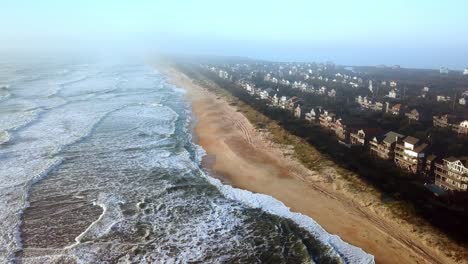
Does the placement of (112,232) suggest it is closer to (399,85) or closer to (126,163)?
(126,163)

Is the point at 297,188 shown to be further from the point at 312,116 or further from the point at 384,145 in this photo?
the point at 312,116

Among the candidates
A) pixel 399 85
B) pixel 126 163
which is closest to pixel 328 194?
pixel 126 163

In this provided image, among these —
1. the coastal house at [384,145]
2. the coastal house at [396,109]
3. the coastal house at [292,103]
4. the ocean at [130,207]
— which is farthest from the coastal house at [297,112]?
the coastal house at [384,145]

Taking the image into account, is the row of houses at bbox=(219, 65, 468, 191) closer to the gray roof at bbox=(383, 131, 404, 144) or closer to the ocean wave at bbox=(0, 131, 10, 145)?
the gray roof at bbox=(383, 131, 404, 144)

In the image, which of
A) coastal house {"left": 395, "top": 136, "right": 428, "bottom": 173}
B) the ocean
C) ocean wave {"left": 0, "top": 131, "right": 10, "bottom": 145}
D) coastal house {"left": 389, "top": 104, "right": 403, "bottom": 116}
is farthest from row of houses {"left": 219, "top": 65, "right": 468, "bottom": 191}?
ocean wave {"left": 0, "top": 131, "right": 10, "bottom": 145}

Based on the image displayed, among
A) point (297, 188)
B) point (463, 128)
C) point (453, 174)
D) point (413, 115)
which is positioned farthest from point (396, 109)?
point (297, 188)

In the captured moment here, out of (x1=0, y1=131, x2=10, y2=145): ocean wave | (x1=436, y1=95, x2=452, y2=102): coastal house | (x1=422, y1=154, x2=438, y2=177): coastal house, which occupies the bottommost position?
(x1=0, y1=131, x2=10, y2=145): ocean wave

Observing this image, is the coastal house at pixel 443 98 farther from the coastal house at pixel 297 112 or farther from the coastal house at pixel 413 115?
the coastal house at pixel 297 112
